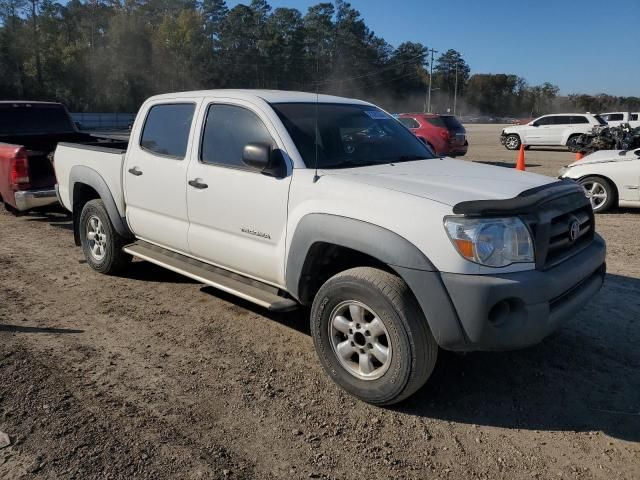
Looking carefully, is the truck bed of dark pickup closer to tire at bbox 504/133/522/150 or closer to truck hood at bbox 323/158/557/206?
truck hood at bbox 323/158/557/206

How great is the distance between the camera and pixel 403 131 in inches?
194

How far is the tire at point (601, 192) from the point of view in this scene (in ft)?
30.7

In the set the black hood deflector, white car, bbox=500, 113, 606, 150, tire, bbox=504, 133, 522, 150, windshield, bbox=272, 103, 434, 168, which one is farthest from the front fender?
tire, bbox=504, 133, 522, 150

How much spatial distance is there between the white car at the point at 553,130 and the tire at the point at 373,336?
76.4 feet

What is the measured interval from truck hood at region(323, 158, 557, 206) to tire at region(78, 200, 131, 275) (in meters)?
2.92

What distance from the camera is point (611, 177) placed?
926 cm

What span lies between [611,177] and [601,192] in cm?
32

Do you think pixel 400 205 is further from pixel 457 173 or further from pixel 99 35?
pixel 99 35

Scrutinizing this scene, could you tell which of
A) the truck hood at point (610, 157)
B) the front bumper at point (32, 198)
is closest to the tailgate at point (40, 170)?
the front bumper at point (32, 198)

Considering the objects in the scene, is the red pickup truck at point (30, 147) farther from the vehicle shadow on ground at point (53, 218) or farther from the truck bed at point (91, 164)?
the truck bed at point (91, 164)

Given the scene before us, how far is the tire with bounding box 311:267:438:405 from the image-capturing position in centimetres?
317

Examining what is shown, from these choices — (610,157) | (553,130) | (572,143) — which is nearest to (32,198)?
(610,157)

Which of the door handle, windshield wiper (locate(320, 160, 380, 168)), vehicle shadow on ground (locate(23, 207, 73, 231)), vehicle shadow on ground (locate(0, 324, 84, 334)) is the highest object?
windshield wiper (locate(320, 160, 380, 168))

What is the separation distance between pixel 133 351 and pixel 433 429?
2.27m
